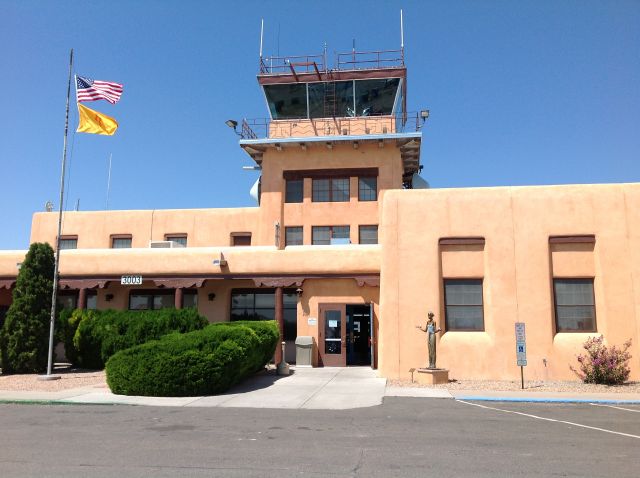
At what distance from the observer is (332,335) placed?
22.2m

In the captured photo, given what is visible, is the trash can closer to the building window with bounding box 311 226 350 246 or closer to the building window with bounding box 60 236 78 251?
the building window with bounding box 311 226 350 246

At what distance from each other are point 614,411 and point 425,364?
6.14 metres

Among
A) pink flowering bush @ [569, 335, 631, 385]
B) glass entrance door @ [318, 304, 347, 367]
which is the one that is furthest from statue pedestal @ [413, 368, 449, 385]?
glass entrance door @ [318, 304, 347, 367]

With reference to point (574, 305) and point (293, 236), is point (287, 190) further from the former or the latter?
point (574, 305)

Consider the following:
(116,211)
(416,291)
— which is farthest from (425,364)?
(116,211)

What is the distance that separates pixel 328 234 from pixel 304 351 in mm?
7150

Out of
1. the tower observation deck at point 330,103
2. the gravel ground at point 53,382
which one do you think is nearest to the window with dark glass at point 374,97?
the tower observation deck at point 330,103

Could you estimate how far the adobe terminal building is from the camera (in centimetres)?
1766

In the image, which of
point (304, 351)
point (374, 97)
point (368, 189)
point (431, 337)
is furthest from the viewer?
point (374, 97)

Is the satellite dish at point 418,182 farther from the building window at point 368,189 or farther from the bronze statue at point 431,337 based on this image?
the bronze statue at point 431,337

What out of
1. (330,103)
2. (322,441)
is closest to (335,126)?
(330,103)

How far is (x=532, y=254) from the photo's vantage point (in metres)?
17.9

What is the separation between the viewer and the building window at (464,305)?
18109 mm

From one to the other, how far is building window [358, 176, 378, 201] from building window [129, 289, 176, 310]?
387 inches
